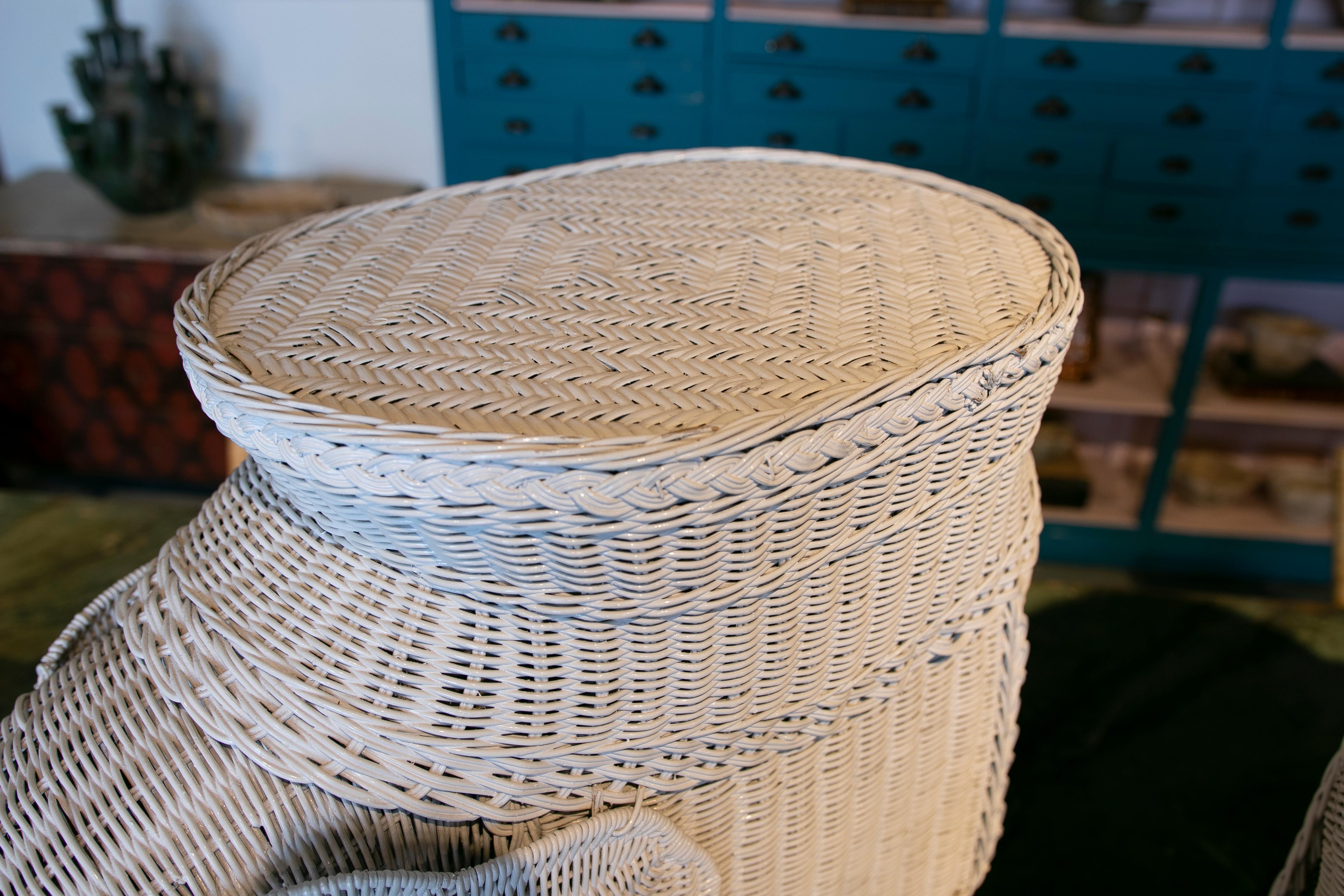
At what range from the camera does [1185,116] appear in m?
1.83

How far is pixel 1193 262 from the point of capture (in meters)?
1.92

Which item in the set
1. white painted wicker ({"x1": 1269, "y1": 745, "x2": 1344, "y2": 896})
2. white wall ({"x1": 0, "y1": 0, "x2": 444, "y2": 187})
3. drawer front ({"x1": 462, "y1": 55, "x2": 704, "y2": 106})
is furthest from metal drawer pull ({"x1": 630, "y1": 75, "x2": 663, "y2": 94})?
white painted wicker ({"x1": 1269, "y1": 745, "x2": 1344, "y2": 896})

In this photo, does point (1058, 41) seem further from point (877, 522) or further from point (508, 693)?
point (508, 693)

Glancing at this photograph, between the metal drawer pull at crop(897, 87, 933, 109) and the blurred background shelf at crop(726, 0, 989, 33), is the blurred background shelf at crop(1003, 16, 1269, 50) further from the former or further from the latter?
the metal drawer pull at crop(897, 87, 933, 109)

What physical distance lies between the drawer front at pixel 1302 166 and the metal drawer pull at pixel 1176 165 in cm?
12

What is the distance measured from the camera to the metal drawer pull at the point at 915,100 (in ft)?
6.23

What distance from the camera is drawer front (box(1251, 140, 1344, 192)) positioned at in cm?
183

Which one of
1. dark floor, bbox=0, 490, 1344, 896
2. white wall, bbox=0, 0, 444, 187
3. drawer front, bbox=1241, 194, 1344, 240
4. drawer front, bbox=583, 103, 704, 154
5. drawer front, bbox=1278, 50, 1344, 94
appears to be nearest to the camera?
dark floor, bbox=0, 490, 1344, 896

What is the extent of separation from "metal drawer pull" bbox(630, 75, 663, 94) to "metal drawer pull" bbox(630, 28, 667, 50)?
0.06 metres

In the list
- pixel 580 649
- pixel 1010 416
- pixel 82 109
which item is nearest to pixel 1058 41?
pixel 1010 416

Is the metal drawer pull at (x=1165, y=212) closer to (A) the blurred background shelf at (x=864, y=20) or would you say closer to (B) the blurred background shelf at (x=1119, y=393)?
(B) the blurred background shelf at (x=1119, y=393)

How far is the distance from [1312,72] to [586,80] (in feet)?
4.56

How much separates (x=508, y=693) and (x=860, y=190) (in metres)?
0.61

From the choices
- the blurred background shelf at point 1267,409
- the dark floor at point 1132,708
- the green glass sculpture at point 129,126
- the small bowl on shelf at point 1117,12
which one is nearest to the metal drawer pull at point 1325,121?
the small bowl on shelf at point 1117,12
